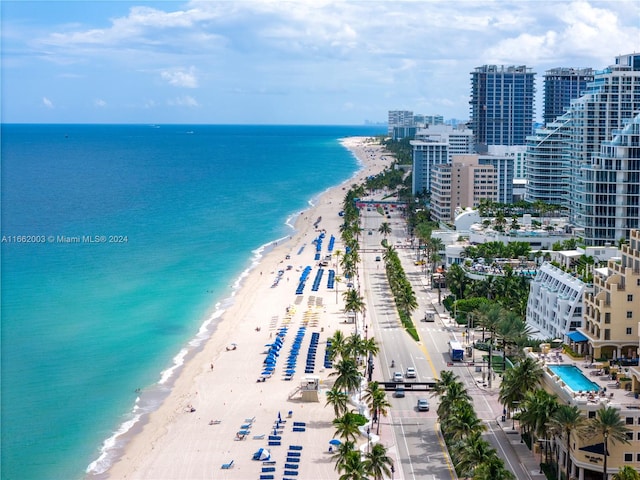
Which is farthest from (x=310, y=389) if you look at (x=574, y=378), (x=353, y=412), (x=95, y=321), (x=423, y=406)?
(x=95, y=321)

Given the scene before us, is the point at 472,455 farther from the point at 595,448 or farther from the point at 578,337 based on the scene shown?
the point at 578,337

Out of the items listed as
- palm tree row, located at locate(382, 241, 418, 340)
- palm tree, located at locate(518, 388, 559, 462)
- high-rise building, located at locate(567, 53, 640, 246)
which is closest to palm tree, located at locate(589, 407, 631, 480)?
palm tree, located at locate(518, 388, 559, 462)

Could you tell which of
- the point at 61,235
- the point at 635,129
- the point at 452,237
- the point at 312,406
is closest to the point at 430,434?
the point at 312,406

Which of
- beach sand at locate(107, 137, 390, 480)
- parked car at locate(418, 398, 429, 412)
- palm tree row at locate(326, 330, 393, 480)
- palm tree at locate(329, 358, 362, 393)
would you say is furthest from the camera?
parked car at locate(418, 398, 429, 412)

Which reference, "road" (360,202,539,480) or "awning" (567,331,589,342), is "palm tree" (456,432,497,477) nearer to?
"road" (360,202,539,480)

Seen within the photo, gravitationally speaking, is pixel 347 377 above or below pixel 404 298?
below

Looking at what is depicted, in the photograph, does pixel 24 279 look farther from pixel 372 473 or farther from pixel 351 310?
pixel 372 473
